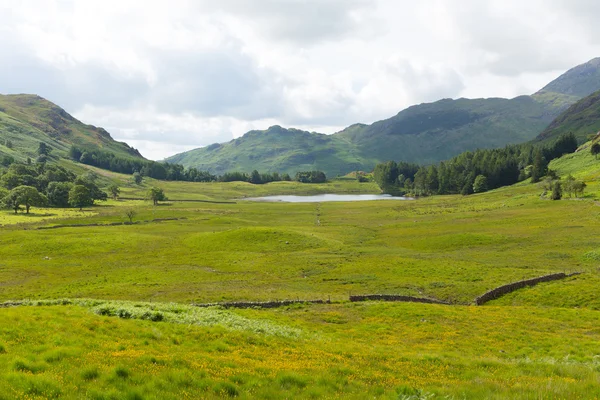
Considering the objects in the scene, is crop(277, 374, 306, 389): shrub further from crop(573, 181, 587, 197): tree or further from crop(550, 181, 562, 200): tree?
crop(550, 181, 562, 200): tree

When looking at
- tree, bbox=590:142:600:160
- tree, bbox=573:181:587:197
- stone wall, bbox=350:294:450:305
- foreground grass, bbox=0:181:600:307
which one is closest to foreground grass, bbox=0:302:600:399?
stone wall, bbox=350:294:450:305

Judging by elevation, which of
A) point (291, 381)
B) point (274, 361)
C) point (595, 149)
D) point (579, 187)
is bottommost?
point (274, 361)

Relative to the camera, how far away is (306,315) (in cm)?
3653

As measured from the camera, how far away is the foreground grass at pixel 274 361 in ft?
40.3

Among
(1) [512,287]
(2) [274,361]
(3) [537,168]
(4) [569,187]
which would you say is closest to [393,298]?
(1) [512,287]

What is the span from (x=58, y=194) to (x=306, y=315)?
653 feet

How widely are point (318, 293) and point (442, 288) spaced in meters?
17.4

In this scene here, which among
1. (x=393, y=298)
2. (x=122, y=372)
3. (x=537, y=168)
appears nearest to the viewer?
(x=122, y=372)

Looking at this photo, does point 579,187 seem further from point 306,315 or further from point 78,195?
point 78,195

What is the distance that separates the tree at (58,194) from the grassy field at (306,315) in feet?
332

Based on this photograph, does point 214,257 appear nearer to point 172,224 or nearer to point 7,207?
point 172,224

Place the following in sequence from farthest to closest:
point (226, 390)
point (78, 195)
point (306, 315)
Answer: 1. point (78, 195)
2. point (306, 315)
3. point (226, 390)

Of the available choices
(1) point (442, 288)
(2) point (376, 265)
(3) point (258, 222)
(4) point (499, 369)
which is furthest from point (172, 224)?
(4) point (499, 369)

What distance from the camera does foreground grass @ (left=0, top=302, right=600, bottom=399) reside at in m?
12.3
